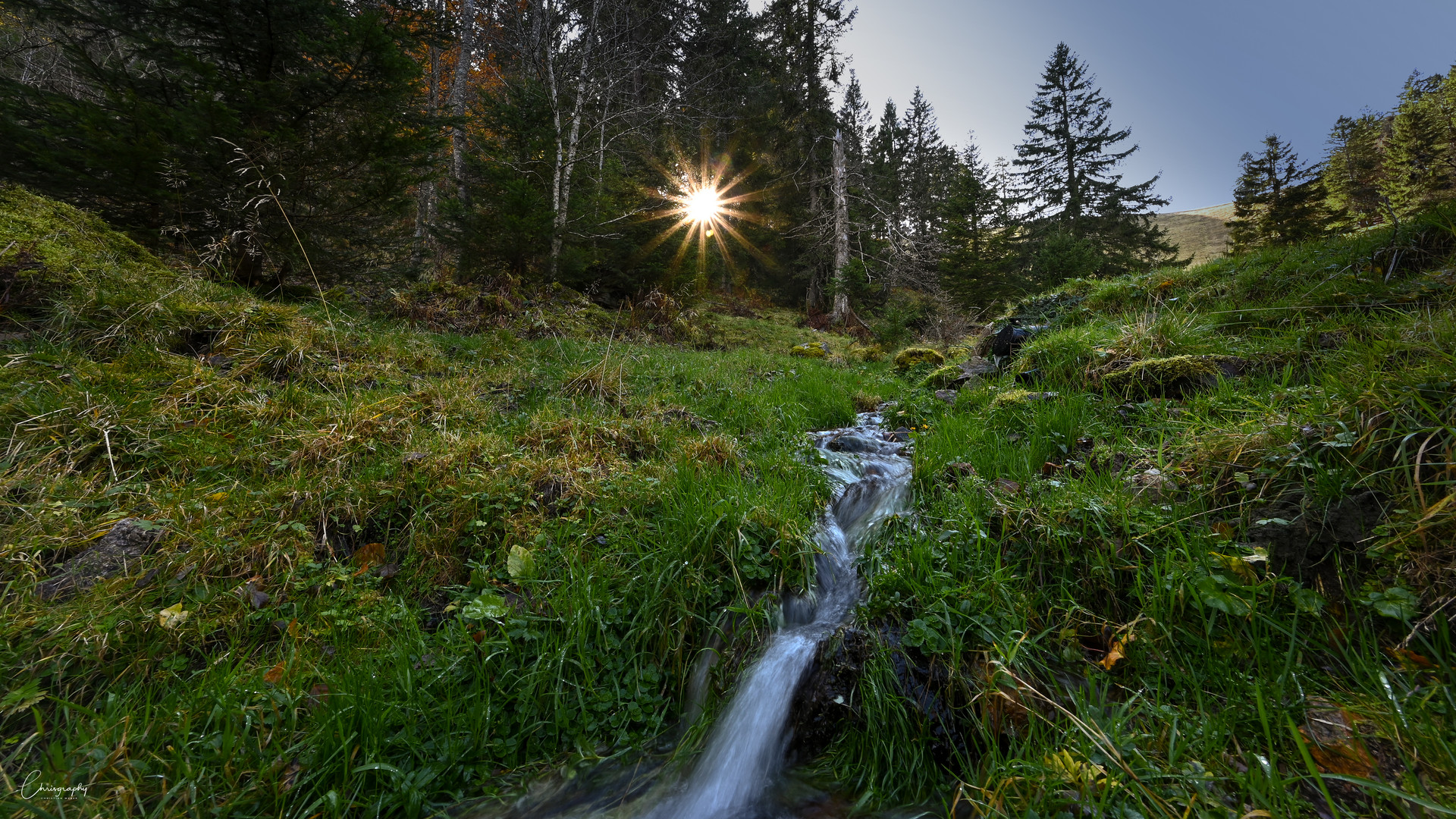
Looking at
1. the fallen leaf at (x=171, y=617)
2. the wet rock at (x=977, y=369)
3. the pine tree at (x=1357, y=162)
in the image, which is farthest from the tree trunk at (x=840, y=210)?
the pine tree at (x=1357, y=162)

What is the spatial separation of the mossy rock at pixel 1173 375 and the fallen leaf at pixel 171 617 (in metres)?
5.62

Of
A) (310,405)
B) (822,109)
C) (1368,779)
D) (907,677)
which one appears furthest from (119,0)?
(822,109)

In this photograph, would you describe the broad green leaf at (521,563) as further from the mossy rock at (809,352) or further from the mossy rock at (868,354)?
the mossy rock at (868,354)

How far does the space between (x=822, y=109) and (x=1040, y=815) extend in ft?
66.2

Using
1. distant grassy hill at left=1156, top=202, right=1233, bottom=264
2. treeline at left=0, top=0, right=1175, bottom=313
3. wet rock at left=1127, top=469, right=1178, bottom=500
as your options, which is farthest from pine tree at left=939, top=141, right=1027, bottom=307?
distant grassy hill at left=1156, top=202, right=1233, bottom=264

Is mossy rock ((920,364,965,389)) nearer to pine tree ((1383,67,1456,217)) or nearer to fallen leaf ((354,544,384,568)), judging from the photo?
fallen leaf ((354,544,384,568))

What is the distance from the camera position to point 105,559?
2.12m

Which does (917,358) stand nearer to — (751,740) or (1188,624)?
(1188,624)

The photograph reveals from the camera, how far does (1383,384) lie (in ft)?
6.16

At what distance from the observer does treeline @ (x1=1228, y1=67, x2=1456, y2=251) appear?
637 inches

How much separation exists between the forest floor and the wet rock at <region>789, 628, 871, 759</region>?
0.01 m

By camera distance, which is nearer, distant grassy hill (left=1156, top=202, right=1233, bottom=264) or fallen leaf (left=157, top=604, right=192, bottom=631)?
fallen leaf (left=157, top=604, right=192, bottom=631)

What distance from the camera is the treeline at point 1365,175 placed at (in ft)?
53.1

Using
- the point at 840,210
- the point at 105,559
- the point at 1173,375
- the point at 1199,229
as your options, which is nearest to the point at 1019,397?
the point at 1173,375
